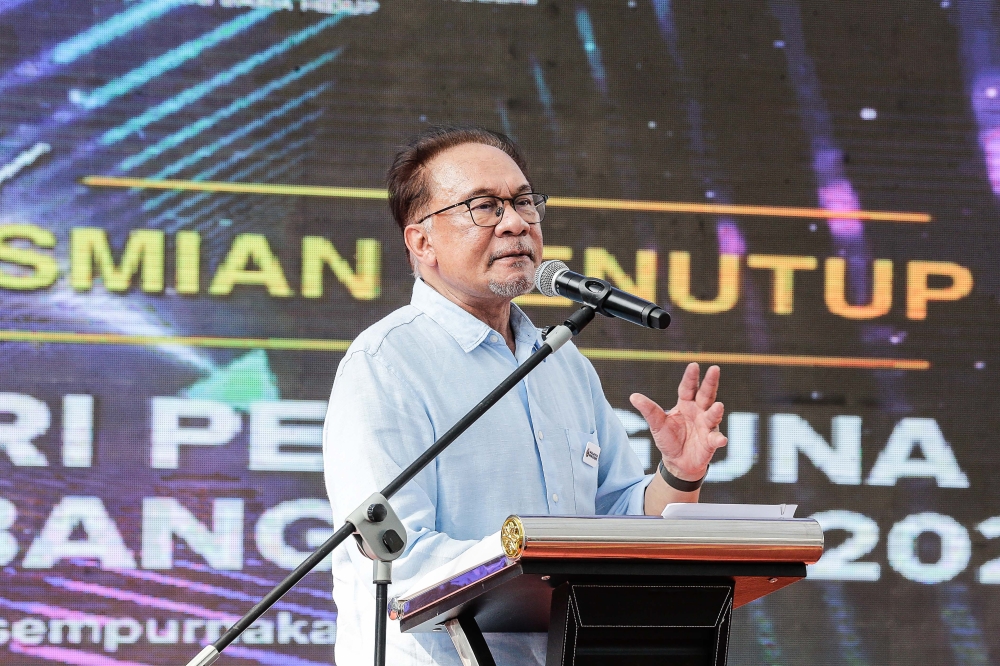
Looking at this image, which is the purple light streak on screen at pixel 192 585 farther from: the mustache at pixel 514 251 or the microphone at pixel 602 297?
the microphone at pixel 602 297

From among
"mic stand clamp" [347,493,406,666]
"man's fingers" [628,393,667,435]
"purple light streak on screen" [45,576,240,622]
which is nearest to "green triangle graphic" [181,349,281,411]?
"purple light streak on screen" [45,576,240,622]

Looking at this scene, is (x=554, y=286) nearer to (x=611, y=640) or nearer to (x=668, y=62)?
(x=611, y=640)

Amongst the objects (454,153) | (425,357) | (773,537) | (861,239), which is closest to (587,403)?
(425,357)

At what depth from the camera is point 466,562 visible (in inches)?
56.1

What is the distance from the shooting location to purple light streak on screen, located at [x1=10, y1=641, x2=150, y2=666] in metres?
3.36

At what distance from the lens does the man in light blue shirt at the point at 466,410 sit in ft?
6.03

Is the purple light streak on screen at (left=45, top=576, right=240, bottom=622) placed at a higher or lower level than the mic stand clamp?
higher

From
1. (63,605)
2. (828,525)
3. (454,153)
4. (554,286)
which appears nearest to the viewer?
(554,286)

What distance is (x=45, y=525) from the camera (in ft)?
11.1

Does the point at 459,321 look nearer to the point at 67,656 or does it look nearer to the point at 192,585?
the point at 192,585

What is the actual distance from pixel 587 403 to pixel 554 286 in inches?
24.4

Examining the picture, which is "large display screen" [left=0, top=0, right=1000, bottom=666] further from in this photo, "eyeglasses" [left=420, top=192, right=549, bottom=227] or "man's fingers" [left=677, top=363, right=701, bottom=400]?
"man's fingers" [left=677, top=363, right=701, bottom=400]

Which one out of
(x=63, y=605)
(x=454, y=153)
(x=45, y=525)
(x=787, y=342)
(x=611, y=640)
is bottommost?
(x=611, y=640)

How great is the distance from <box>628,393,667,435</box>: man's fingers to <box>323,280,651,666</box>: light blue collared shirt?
253 millimetres
